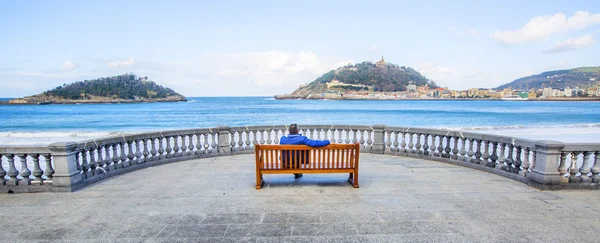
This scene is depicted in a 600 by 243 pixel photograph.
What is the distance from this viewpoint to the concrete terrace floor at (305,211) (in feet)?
12.4

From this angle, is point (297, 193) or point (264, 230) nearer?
point (264, 230)

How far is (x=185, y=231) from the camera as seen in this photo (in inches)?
153

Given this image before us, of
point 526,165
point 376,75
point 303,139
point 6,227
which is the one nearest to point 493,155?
point 526,165

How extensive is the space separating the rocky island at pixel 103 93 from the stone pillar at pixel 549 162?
15771 centimetres

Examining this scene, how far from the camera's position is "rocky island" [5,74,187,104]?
134m

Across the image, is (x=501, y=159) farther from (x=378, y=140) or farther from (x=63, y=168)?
(x=63, y=168)

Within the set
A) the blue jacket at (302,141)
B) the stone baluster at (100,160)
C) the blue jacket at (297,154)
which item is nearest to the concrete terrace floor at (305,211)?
the stone baluster at (100,160)

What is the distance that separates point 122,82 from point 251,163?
17866 cm

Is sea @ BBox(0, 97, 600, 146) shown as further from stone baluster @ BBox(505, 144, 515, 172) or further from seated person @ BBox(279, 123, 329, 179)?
stone baluster @ BBox(505, 144, 515, 172)

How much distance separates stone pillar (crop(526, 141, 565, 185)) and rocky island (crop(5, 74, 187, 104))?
15771 centimetres

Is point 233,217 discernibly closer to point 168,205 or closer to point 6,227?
point 168,205

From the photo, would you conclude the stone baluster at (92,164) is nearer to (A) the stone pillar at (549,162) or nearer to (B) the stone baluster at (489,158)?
(B) the stone baluster at (489,158)

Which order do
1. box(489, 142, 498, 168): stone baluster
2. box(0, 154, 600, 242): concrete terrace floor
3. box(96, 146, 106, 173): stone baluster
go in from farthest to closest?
box(489, 142, 498, 168): stone baluster
box(96, 146, 106, 173): stone baluster
box(0, 154, 600, 242): concrete terrace floor

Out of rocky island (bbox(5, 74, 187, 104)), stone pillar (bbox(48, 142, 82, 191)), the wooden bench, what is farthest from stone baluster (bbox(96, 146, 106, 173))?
rocky island (bbox(5, 74, 187, 104))
